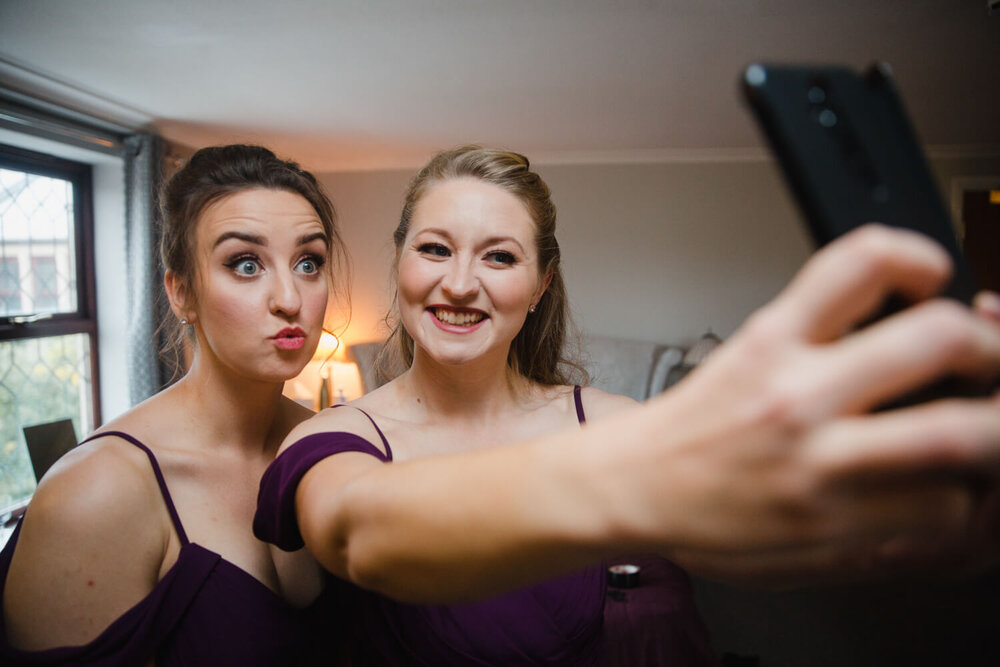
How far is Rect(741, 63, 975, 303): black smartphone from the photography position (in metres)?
0.34

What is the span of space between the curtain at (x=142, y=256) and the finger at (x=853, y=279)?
4065 mm

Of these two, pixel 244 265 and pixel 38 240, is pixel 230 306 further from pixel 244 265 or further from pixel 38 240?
pixel 38 240

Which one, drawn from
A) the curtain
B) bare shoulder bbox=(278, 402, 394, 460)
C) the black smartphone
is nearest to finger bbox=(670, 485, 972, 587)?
the black smartphone

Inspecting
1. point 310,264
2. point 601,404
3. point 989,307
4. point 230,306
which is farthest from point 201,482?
point 989,307

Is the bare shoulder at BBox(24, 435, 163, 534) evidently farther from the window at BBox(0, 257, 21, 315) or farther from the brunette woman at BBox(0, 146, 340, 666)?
the window at BBox(0, 257, 21, 315)

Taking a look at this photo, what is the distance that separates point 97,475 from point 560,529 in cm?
87

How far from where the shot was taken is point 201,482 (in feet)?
3.41

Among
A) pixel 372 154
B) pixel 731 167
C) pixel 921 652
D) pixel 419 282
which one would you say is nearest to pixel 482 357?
A: pixel 419 282

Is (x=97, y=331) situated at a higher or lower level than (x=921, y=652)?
higher

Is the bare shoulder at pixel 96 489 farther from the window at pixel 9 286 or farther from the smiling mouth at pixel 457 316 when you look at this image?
→ the window at pixel 9 286

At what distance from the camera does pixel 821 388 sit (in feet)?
0.95

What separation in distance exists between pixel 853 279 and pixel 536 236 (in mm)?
917

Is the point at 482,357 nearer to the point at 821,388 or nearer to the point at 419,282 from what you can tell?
the point at 419,282

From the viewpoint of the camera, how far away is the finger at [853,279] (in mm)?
295
